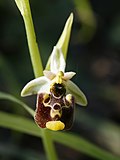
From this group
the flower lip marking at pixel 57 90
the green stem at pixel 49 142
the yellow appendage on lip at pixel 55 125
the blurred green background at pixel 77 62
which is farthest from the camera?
the blurred green background at pixel 77 62

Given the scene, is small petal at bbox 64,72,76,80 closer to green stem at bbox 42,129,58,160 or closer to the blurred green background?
green stem at bbox 42,129,58,160

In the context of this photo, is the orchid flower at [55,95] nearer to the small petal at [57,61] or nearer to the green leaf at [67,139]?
the small petal at [57,61]

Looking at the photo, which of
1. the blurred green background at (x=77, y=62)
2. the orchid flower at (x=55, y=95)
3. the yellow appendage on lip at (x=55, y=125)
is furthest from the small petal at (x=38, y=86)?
the blurred green background at (x=77, y=62)

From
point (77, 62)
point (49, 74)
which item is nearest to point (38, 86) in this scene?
point (49, 74)

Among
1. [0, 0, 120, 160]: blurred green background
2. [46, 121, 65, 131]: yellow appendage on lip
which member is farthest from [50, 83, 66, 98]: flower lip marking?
[0, 0, 120, 160]: blurred green background

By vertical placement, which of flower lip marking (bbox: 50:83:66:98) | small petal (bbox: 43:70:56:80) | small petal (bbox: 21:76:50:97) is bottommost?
flower lip marking (bbox: 50:83:66:98)

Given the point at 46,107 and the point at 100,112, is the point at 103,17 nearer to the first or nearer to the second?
the point at 100,112

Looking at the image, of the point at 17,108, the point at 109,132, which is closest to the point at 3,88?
the point at 17,108
